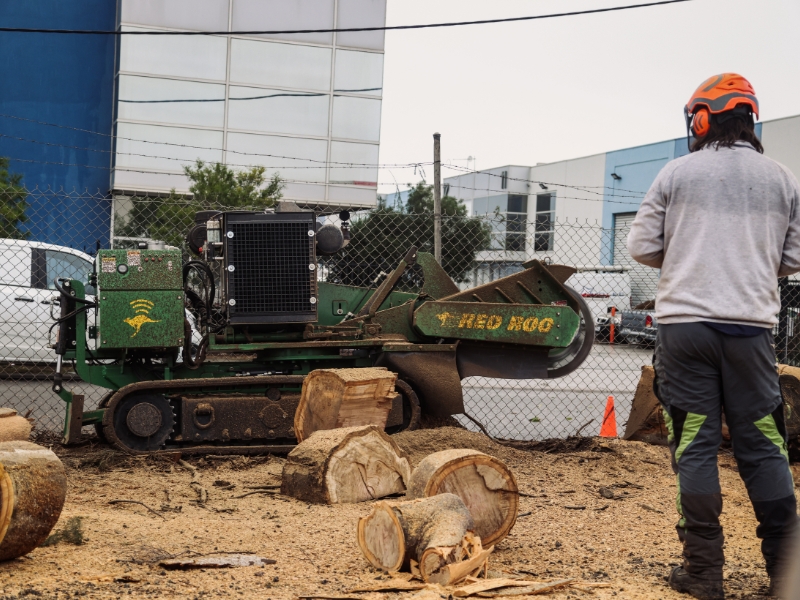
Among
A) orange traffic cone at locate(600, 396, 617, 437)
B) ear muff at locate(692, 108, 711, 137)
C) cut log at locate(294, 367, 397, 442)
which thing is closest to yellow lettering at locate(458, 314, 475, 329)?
cut log at locate(294, 367, 397, 442)

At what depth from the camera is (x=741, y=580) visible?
407 cm

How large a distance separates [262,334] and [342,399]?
1.23 meters

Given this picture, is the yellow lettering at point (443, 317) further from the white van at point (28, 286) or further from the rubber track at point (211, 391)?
the white van at point (28, 286)

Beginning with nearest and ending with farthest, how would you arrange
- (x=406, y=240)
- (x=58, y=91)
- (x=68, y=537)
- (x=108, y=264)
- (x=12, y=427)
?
1. (x=68, y=537)
2. (x=12, y=427)
3. (x=108, y=264)
4. (x=406, y=240)
5. (x=58, y=91)

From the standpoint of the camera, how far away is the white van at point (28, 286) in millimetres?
10625

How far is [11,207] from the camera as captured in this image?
45.0 feet

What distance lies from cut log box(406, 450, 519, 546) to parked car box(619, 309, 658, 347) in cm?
934

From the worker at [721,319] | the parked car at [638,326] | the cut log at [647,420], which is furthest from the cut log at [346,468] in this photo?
the parked car at [638,326]

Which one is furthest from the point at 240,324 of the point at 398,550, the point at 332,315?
the point at 398,550

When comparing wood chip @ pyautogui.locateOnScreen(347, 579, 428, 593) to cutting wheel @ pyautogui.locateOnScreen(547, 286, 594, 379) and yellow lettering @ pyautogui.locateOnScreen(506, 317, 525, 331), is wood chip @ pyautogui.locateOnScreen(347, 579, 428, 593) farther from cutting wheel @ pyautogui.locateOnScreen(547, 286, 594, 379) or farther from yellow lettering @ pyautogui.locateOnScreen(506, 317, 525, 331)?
cutting wheel @ pyautogui.locateOnScreen(547, 286, 594, 379)

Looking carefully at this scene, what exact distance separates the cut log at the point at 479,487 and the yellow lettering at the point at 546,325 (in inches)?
131

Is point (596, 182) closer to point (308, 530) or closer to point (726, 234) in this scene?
point (308, 530)

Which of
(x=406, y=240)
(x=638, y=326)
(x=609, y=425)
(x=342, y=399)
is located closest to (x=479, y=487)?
(x=342, y=399)

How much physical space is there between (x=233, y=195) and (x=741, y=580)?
14534mm
